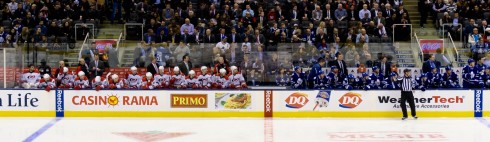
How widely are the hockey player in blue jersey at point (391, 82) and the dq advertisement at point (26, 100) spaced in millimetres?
8238

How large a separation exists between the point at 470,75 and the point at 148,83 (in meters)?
8.20

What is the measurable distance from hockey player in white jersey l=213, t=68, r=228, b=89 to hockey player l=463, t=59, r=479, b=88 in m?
6.12

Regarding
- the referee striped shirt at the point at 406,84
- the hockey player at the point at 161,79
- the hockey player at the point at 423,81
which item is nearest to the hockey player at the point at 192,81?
the hockey player at the point at 161,79

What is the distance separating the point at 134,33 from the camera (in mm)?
26812

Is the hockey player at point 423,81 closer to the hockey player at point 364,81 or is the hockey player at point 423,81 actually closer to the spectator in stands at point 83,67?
the hockey player at point 364,81

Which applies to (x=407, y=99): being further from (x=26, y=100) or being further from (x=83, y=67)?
(x=26, y=100)

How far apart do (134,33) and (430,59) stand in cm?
885

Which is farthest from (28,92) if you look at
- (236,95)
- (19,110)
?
(236,95)

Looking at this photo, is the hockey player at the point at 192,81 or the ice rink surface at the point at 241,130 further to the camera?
the hockey player at the point at 192,81

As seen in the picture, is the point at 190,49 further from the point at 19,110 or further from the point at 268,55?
the point at 19,110

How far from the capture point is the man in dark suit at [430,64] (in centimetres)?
2309

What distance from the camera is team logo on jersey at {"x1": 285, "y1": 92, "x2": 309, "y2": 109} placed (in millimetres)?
21938

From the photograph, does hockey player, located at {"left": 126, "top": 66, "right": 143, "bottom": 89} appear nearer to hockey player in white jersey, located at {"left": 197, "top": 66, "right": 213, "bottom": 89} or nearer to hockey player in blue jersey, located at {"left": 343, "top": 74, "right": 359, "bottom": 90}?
hockey player in white jersey, located at {"left": 197, "top": 66, "right": 213, "bottom": 89}

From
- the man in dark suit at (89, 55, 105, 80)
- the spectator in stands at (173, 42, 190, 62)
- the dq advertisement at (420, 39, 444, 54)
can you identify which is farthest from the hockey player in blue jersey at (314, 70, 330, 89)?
the man in dark suit at (89, 55, 105, 80)
